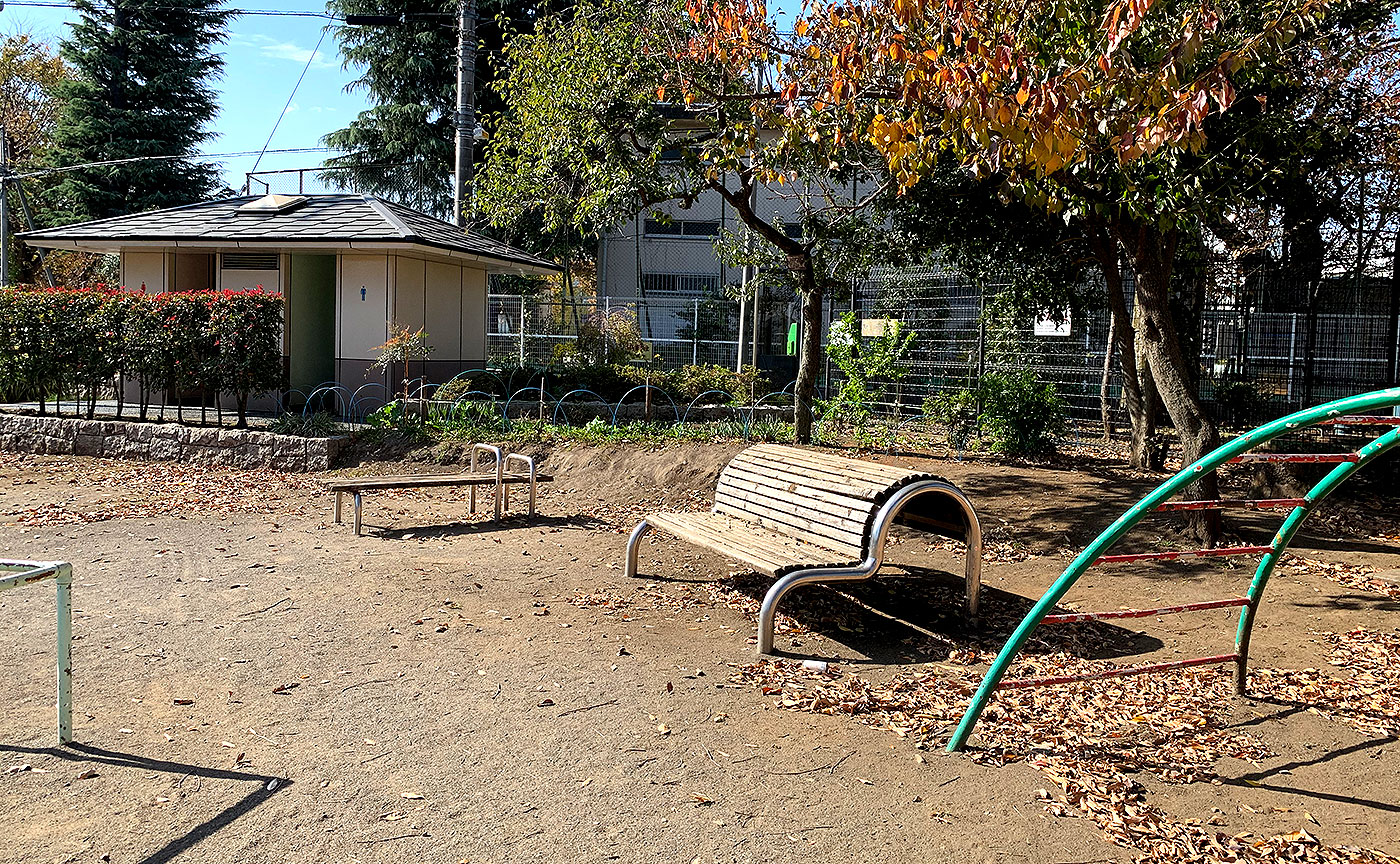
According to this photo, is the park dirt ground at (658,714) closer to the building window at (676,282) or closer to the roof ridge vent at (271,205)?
the roof ridge vent at (271,205)

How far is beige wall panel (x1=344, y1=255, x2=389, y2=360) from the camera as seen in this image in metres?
17.1

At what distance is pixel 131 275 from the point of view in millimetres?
18219

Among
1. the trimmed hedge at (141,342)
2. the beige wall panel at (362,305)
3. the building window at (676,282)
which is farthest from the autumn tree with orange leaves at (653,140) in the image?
the building window at (676,282)

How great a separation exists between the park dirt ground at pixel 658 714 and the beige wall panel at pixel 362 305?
27.7 feet

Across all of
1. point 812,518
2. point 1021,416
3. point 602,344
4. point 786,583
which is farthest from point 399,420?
point 786,583

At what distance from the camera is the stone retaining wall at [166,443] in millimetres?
13461

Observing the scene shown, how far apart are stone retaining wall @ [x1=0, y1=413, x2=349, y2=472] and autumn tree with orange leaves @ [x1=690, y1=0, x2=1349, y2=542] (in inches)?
276

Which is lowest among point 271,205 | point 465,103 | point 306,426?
point 306,426

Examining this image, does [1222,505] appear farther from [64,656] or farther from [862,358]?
[862,358]

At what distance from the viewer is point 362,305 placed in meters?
17.3

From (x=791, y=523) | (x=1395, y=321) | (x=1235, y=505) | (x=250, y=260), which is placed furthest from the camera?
(x=250, y=260)

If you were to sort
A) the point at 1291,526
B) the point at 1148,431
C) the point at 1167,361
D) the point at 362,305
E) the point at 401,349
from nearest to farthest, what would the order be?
the point at 1291,526, the point at 1167,361, the point at 1148,431, the point at 401,349, the point at 362,305

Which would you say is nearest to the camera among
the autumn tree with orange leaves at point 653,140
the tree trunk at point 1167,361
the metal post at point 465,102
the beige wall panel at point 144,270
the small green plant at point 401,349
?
the tree trunk at point 1167,361

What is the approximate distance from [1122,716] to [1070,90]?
3.34 m
